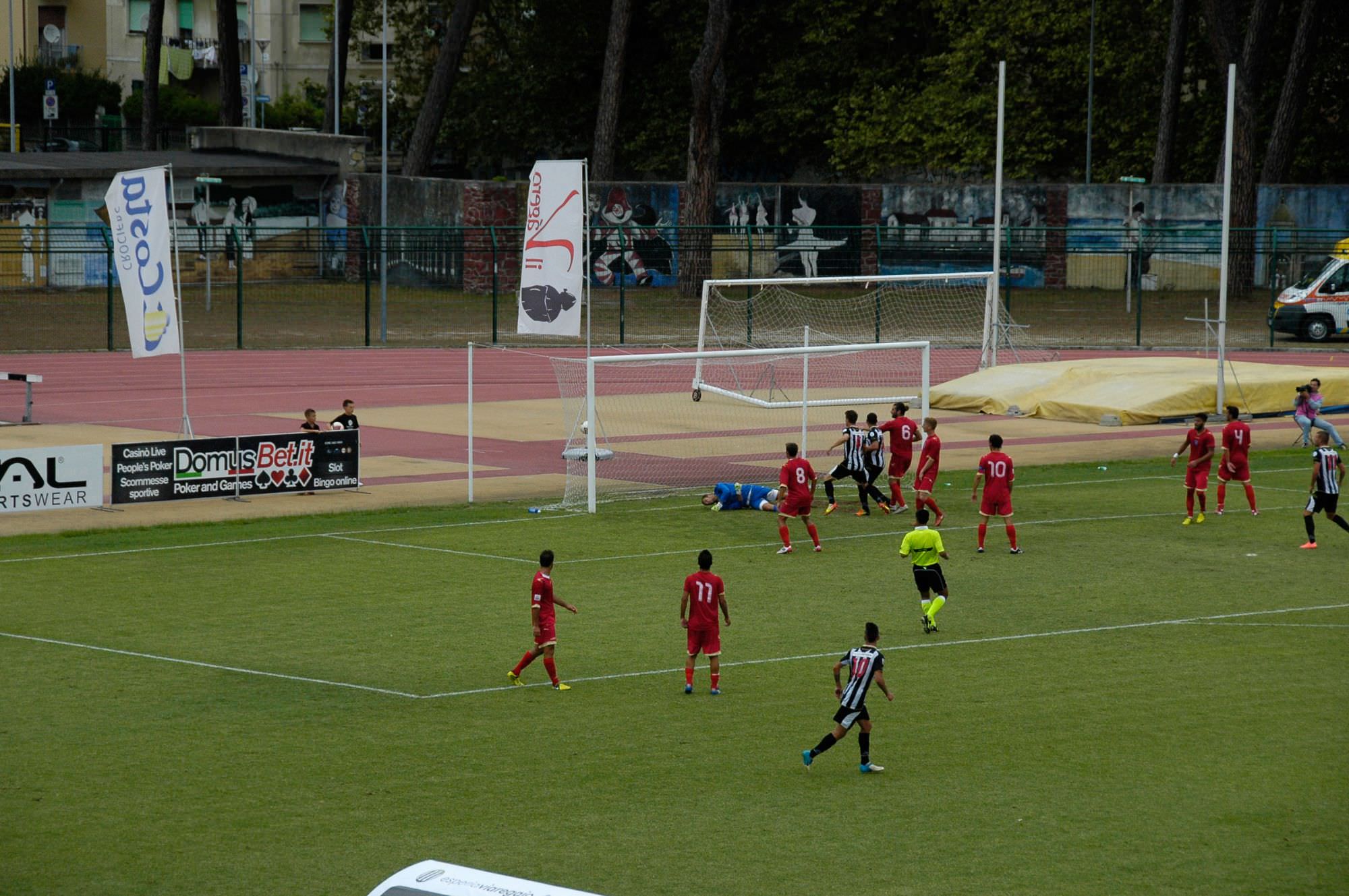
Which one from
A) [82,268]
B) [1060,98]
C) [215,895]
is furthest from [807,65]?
[215,895]

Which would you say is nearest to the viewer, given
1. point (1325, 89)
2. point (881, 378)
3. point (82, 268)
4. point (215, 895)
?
point (215, 895)

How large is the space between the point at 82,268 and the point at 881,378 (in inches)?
1199

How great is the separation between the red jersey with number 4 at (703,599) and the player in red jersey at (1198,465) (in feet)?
35.7

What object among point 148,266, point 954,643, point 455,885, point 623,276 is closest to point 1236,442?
point 954,643

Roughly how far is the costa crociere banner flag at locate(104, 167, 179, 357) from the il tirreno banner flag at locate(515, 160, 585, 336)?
5474 millimetres

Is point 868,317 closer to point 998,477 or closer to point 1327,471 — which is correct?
point 998,477

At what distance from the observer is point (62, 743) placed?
556 inches

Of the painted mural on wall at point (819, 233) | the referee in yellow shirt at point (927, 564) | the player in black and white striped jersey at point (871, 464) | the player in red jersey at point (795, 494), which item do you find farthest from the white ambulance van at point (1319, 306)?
the referee in yellow shirt at point (927, 564)

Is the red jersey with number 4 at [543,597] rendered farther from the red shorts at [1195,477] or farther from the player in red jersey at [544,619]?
the red shorts at [1195,477]

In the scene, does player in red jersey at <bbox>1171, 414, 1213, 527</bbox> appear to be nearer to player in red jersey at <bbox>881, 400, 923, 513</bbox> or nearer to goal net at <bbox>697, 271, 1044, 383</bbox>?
player in red jersey at <bbox>881, 400, 923, 513</bbox>

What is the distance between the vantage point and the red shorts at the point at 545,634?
51.8ft

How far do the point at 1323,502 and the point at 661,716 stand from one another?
11.4 m

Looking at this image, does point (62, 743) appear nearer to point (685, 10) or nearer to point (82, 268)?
point (82, 268)

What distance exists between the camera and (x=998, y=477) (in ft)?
72.4
